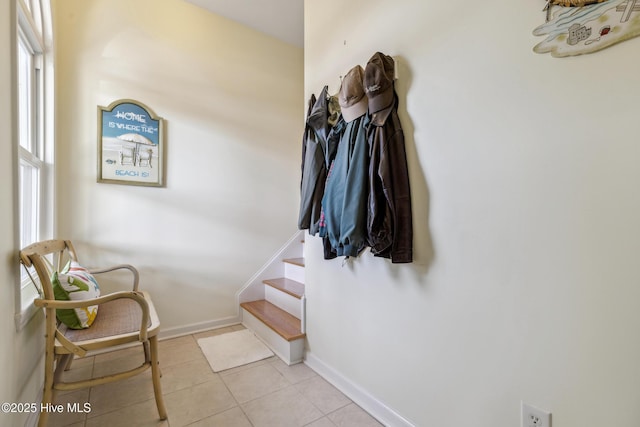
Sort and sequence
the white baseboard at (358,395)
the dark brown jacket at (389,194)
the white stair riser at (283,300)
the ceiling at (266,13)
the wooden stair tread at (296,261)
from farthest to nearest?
the wooden stair tread at (296,261) → the ceiling at (266,13) → the white stair riser at (283,300) → the white baseboard at (358,395) → the dark brown jacket at (389,194)

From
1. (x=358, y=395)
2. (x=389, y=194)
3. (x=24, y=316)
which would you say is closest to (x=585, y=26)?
(x=389, y=194)

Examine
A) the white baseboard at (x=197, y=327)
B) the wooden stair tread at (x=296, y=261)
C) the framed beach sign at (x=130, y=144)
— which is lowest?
the white baseboard at (x=197, y=327)

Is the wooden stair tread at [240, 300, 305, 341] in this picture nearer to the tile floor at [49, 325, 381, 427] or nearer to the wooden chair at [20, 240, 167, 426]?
the tile floor at [49, 325, 381, 427]

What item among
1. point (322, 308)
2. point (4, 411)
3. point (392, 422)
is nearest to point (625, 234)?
point (392, 422)

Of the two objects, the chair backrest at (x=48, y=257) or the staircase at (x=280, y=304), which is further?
the staircase at (x=280, y=304)

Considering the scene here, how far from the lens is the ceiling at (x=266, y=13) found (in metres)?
2.53

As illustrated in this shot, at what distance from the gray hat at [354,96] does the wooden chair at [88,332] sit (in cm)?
140

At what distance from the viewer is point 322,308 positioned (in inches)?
76.5

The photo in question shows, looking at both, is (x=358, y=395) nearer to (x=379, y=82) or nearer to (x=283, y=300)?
(x=283, y=300)

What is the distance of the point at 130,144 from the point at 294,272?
5.85ft

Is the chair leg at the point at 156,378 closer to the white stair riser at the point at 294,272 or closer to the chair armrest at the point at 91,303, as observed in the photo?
the chair armrest at the point at 91,303

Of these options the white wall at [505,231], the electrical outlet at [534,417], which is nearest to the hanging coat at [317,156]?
the white wall at [505,231]

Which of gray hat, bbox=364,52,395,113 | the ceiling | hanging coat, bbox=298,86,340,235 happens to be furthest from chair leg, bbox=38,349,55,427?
the ceiling

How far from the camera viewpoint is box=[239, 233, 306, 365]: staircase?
82.4 inches
